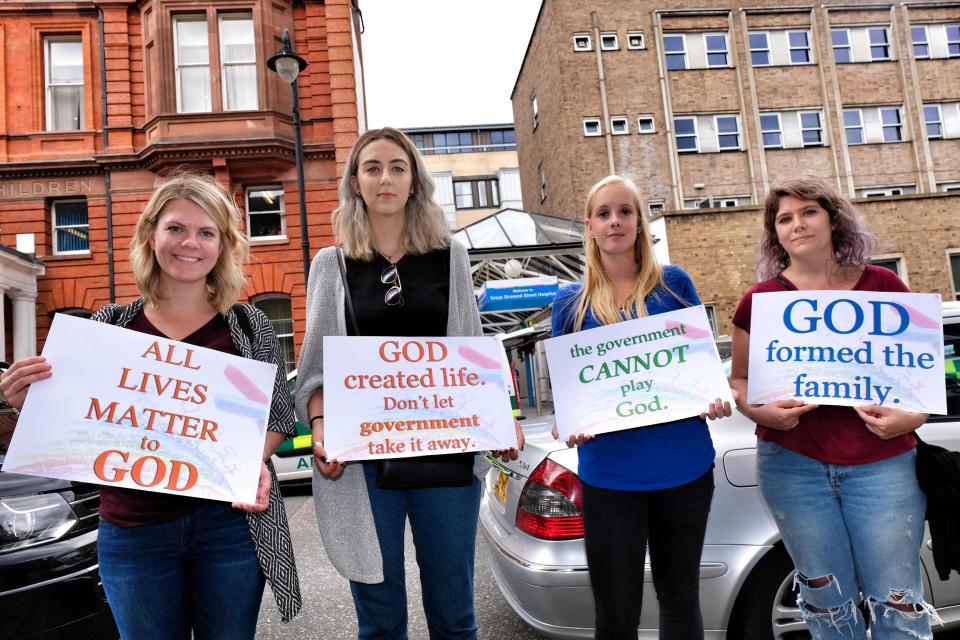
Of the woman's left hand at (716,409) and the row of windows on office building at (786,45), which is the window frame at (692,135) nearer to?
the row of windows on office building at (786,45)

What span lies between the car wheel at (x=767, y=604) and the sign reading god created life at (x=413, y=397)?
1.33 meters

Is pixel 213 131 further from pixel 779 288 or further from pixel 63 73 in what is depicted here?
pixel 779 288

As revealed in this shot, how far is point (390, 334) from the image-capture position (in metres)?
1.98

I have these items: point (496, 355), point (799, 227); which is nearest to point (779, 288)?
point (799, 227)

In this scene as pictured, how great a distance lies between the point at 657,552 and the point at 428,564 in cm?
78

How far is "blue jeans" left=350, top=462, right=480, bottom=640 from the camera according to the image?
1845 millimetres

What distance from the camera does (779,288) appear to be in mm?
2186

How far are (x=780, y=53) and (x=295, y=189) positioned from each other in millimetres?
19334

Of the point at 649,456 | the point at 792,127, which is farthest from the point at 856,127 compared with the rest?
the point at 649,456

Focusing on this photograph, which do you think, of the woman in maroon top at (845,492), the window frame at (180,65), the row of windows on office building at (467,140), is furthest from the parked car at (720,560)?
the row of windows on office building at (467,140)

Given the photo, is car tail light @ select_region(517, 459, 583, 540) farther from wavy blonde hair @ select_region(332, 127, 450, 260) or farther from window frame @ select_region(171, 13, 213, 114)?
window frame @ select_region(171, 13, 213, 114)

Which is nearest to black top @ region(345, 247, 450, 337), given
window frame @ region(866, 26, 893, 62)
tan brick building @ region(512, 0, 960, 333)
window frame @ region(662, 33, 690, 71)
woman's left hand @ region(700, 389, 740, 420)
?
woman's left hand @ region(700, 389, 740, 420)

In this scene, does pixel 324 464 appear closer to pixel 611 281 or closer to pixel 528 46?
pixel 611 281

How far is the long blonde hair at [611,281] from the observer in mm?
2232
